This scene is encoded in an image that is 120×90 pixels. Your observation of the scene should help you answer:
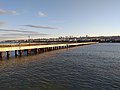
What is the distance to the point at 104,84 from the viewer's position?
18.6 meters

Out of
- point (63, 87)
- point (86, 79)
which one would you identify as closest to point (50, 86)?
point (63, 87)

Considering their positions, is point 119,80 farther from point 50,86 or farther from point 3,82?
point 3,82

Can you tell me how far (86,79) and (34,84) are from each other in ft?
20.3

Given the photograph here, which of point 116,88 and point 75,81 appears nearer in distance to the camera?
point 116,88

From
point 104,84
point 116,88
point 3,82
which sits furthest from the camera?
point 3,82

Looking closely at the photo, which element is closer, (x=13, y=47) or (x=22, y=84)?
(x=22, y=84)

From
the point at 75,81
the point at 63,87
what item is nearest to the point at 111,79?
the point at 75,81

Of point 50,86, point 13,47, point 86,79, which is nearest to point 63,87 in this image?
point 50,86

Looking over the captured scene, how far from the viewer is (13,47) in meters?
44.2

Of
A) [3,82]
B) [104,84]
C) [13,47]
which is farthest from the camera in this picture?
[13,47]

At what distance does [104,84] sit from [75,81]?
3.26 meters

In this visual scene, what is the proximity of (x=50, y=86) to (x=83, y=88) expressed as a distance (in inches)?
132

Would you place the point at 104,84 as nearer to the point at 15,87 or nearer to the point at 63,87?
the point at 63,87

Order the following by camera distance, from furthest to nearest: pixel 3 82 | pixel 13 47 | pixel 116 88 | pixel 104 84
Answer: pixel 13 47 → pixel 3 82 → pixel 104 84 → pixel 116 88
